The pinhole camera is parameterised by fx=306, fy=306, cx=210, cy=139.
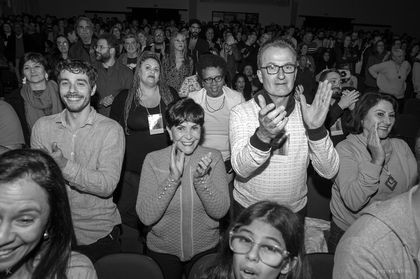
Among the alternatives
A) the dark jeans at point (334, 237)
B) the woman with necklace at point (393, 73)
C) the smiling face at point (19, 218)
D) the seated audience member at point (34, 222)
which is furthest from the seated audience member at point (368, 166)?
the woman with necklace at point (393, 73)

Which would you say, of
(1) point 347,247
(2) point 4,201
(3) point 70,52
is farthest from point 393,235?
(3) point 70,52

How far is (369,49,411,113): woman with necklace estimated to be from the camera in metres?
5.25

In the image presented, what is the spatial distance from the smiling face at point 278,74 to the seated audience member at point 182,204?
1.60 feet

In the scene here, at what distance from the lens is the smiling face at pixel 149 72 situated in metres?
2.87

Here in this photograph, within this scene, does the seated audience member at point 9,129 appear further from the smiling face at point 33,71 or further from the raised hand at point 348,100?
the raised hand at point 348,100

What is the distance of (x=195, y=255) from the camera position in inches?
73.2

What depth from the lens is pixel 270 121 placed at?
1355 mm

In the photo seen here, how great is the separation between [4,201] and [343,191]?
162cm

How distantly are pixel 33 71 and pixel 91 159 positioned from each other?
5.16 feet

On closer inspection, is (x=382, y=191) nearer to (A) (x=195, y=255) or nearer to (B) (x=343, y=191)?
(B) (x=343, y=191)

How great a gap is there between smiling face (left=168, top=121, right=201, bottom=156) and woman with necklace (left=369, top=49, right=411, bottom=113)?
186 inches

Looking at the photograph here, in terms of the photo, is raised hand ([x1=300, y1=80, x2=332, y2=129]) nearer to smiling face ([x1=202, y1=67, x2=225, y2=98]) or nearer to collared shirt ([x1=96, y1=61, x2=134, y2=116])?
smiling face ([x1=202, y1=67, x2=225, y2=98])

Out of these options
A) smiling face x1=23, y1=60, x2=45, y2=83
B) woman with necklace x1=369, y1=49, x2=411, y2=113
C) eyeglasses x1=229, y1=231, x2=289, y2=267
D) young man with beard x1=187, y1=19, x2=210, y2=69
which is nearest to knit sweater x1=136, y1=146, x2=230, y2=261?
eyeglasses x1=229, y1=231, x2=289, y2=267

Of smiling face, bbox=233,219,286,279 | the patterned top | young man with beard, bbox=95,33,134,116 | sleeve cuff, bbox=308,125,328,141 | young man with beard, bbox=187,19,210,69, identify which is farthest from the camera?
young man with beard, bbox=187,19,210,69
